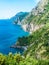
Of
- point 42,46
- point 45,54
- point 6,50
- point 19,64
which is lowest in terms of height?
point 19,64

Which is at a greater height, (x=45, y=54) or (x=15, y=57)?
(x=45, y=54)

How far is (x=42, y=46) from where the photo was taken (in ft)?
547

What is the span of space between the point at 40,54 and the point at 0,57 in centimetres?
9323

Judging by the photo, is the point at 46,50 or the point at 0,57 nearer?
the point at 0,57

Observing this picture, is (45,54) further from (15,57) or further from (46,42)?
(15,57)

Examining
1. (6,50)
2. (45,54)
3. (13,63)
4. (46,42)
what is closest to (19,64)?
(13,63)

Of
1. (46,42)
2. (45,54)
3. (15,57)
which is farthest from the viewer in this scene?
(46,42)

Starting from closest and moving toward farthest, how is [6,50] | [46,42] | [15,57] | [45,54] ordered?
[15,57] < [45,54] < [46,42] < [6,50]

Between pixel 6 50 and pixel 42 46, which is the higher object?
pixel 6 50

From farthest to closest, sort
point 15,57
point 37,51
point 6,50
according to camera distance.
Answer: point 6,50 < point 37,51 < point 15,57

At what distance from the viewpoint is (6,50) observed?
650 ft

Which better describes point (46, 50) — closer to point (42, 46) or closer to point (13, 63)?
point (42, 46)

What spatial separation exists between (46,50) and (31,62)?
86595mm

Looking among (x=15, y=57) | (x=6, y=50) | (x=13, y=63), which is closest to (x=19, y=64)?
(x=13, y=63)
